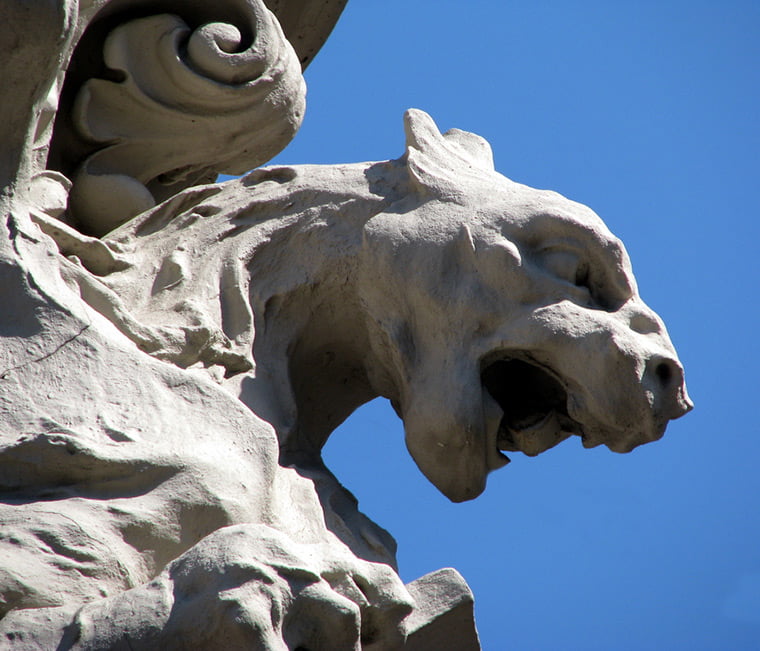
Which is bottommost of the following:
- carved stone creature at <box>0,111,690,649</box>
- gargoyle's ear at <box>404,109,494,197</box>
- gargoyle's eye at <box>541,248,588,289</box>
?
carved stone creature at <box>0,111,690,649</box>

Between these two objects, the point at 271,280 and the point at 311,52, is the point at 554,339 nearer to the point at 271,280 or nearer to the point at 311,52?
the point at 271,280

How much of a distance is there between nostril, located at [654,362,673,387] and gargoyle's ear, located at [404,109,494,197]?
24.3 inches

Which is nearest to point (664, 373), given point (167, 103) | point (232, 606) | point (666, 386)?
point (666, 386)

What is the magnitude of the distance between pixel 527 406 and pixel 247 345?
2.09 feet

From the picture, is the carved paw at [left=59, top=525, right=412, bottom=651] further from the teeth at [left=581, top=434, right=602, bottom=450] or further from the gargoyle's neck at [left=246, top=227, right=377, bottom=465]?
the teeth at [left=581, top=434, right=602, bottom=450]

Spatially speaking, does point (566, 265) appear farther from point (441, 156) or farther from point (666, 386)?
point (441, 156)

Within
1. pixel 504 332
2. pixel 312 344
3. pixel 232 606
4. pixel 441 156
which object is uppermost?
pixel 441 156

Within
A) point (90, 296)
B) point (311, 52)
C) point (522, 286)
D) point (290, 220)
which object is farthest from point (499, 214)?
point (311, 52)

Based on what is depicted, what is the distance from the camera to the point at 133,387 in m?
3.22

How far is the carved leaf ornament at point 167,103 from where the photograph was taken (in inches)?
153

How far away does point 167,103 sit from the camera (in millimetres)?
3951

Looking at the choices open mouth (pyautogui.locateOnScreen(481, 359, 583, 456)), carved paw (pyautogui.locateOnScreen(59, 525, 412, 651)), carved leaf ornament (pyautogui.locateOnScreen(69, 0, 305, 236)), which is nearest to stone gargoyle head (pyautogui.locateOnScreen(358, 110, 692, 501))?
open mouth (pyautogui.locateOnScreen(481, 359, 583, 456))

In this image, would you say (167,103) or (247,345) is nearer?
(247,345)

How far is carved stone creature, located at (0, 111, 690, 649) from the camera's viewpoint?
113 inches
